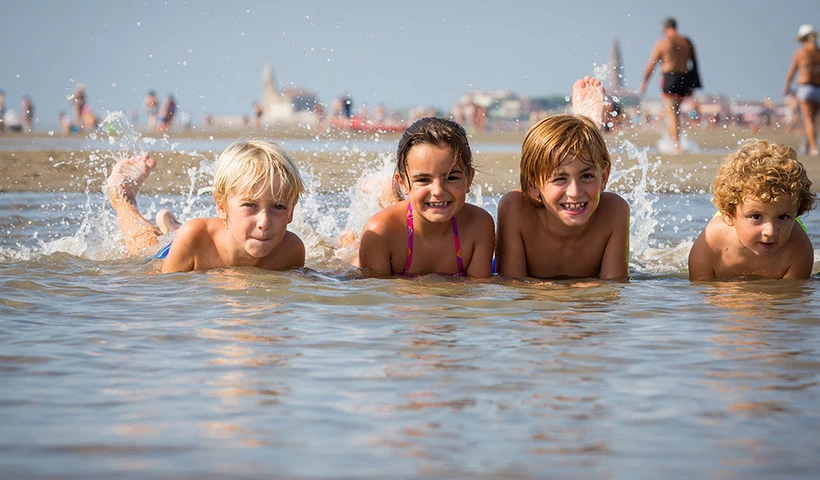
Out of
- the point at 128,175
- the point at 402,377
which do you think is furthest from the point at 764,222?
the point at 128,175

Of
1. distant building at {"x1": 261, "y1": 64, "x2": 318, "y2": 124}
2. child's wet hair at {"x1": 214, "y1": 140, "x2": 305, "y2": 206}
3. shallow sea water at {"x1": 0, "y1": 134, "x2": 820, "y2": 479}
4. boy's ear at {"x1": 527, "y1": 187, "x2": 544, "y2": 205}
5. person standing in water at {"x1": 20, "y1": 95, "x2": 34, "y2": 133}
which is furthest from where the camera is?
distant building at {"x1": 261, "y1": 64, "x2": 318, "y2": 124}

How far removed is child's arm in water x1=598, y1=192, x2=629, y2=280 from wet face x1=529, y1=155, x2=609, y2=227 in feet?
0.66

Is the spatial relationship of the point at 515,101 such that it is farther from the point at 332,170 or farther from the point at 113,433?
the point at 113,433

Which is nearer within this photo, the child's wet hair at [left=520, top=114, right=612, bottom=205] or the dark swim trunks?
the child's wet hair at [left=520, top=114, right=612, bottom=205]

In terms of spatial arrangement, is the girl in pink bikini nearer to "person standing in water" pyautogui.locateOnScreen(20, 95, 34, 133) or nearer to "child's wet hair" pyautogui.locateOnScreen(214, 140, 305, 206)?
"child's wet hair" pyautogui.locateOnScreen(214, 140, 305, 206)

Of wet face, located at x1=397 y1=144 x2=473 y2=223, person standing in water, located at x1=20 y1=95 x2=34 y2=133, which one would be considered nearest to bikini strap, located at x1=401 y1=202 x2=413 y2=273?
wet face, located at x1=397 y1=144 x2=473 y2=223

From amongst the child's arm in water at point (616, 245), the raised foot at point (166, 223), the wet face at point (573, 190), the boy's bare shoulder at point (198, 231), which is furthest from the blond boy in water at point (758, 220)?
the raised foot at point (166, 223)

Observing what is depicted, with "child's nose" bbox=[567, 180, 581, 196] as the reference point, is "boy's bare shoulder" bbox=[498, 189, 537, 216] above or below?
below

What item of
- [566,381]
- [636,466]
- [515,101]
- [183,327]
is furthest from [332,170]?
[515,101]

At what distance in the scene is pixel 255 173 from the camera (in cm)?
473

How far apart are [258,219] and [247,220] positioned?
70 mm

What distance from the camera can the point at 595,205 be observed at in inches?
192

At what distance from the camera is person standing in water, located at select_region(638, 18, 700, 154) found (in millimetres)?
12883

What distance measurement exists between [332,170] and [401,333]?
7865mm
